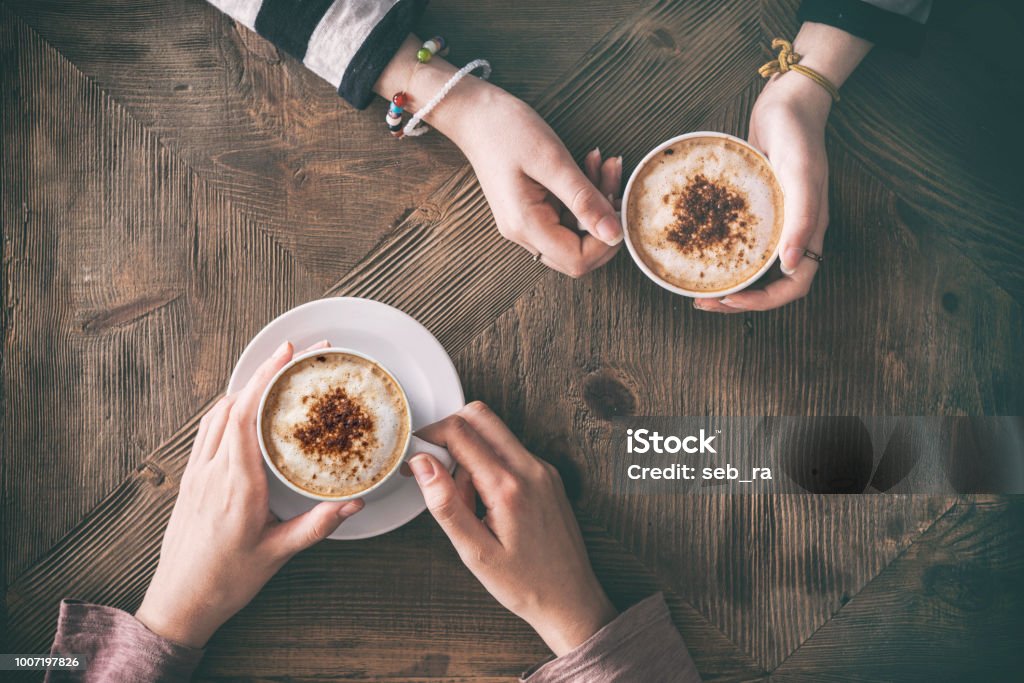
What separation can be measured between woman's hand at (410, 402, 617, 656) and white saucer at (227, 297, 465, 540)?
39mm

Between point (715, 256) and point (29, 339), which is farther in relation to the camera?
point (29, 339)

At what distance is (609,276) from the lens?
2.88ft

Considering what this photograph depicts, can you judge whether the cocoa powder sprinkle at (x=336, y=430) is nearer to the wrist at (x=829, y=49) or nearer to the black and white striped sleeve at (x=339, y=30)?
the black and white striped sleeve at (x=339, y=30)

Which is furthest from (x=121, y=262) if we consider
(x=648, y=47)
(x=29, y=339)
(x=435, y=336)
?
(x=648, y=47)

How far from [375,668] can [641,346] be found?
527 millimetres

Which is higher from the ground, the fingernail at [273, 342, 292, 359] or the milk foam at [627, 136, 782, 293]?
the milk foam at [627, 136, 782, 293]

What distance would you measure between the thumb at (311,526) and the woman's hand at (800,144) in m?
0.47

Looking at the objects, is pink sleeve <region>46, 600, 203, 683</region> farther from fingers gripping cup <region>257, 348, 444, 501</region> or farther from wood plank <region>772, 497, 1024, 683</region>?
wood plank <region>772, 497, 1024, 683</region>

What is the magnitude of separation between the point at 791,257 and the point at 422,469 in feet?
1.53

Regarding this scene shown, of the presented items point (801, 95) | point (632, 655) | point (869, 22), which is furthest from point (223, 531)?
point (869, 22)

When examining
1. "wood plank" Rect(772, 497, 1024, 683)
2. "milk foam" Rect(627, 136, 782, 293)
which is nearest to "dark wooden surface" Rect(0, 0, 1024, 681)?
"wood plank" Rect(772, 497, 1024, 683)

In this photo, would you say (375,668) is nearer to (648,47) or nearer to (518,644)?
(518,644)

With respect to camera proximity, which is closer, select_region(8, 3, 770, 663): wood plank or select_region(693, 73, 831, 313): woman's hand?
select_region(693, 73, 831, 313): woman's hand

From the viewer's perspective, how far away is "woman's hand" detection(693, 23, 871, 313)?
2.52ft
